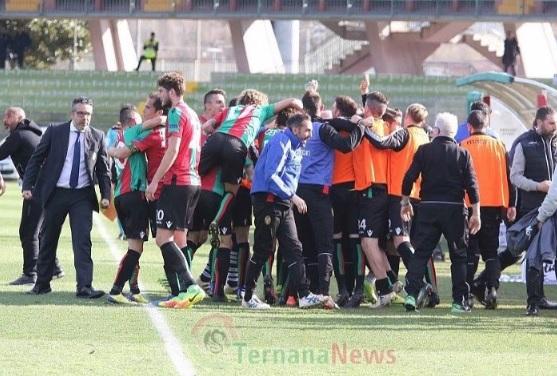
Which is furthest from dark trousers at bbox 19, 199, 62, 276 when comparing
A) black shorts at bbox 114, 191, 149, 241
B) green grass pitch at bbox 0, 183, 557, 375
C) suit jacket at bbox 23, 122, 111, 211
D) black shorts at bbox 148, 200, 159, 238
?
black shorts at bbox 114, 191, 149, 241

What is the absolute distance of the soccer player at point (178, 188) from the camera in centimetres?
1401

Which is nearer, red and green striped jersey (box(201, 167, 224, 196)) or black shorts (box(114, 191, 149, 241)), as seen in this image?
black shorts (box(114, 191, 149, 241))

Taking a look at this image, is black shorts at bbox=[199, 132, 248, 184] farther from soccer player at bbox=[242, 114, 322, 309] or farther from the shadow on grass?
Answer: the shadow on grass

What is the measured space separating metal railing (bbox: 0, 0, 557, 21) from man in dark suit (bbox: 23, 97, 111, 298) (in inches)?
1579

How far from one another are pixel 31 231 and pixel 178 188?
3608 millimetres

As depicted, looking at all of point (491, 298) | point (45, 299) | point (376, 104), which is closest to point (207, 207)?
point (45, 299)

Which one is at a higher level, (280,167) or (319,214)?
(280,167)

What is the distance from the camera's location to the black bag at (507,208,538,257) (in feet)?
47.8

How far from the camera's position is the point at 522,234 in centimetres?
1461

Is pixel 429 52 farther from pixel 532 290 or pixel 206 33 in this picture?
pixel 206 33

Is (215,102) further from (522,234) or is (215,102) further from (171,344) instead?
(171,344)

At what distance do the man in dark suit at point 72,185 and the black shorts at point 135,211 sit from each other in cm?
73

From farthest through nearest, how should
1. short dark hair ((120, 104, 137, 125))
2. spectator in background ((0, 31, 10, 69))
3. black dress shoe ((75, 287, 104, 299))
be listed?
spectator in background ((0, 31, 10, 69))
short dark hair ((120, 104, 137, 125))
black dress shoe ((75, 287, 104, 299))

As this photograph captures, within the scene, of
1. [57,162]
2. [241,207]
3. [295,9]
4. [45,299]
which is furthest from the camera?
[295,9]
